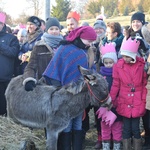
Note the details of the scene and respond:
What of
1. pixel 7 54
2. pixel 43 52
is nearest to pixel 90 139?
pixel 43 52

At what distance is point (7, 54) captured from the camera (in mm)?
5863

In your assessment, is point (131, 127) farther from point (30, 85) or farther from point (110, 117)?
point (30, 85)

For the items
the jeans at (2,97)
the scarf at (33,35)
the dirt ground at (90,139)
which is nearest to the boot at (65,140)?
the dirt ground at (90,139)

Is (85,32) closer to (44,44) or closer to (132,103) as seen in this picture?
(44,44)

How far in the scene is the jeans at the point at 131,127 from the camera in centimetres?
501

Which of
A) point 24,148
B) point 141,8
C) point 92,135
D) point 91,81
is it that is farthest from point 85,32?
point 141,8

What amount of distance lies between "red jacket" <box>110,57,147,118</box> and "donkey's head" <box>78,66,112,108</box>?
0.51 m

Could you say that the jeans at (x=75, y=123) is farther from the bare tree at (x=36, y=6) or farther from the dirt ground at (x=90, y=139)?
the bare tree at (x=36, y=6)

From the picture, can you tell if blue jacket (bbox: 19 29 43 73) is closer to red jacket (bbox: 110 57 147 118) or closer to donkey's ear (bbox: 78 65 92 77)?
red jacket (bbox: 110 57 147 118)

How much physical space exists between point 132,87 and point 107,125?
80cm

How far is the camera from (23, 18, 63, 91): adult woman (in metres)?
4.84

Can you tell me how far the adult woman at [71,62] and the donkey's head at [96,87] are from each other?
209 mm

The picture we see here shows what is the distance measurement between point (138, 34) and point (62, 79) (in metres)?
1.82

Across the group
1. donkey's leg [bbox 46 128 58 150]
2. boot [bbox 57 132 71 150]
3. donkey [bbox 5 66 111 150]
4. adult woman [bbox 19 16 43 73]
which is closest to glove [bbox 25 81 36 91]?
donkey [bbox 5 66 111 150]
